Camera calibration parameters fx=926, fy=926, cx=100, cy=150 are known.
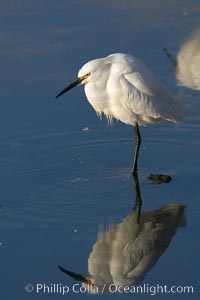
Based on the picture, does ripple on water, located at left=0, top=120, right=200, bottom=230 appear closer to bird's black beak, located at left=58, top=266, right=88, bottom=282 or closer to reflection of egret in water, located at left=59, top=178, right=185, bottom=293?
reflection of egret in water, located at left=59, top=178, right=185, bottom=293

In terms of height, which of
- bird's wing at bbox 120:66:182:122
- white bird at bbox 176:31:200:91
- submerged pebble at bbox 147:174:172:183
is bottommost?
submerged pebble at bbox 147:174:172:183

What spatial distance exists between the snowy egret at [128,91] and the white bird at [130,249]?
2.79 ft

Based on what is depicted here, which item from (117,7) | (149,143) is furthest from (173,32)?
(149,143)

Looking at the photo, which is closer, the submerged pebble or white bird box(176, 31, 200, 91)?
the submerged pebble

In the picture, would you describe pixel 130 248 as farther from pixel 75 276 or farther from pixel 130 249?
pixel 75 276

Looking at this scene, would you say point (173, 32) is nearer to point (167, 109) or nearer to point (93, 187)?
point (167, 109)

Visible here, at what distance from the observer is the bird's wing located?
710cm

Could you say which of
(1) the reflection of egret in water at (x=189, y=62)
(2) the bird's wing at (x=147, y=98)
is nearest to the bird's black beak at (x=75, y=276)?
(2) the bird's wing at (x=147, y=98)

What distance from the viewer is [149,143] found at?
25.3ft

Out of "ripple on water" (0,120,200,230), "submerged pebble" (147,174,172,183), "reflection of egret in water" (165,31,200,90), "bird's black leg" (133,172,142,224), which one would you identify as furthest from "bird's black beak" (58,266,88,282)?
"reflection of egret in water" (165,31,200,90)

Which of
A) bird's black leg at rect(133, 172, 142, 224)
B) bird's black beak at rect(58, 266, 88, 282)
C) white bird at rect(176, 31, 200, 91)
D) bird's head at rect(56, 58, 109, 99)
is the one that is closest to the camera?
bird's black beak at rect(58, 266, 88, 282)

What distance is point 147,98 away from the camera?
7.16 metres

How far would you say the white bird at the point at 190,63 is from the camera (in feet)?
29.1

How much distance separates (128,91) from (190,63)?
2.50 m
